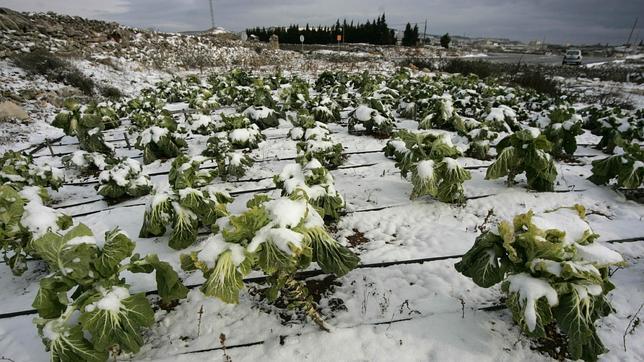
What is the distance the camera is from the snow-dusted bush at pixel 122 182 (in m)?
4.21

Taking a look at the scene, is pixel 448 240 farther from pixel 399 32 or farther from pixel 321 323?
pixel 399 32

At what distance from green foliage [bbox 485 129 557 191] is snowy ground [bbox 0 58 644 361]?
0.25m

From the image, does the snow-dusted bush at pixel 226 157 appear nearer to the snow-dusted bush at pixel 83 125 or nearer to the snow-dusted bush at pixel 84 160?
the snow-dusted bush at pixel 84 160

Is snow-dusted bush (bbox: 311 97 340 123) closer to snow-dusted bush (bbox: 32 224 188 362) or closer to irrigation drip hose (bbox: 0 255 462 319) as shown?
irrigation drip hose (bbox: 0 255 462 319)

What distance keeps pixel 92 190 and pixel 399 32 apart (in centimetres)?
5808

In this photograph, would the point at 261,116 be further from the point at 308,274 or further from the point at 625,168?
the point at 625,168

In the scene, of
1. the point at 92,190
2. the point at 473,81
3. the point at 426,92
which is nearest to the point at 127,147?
the point at 92,190

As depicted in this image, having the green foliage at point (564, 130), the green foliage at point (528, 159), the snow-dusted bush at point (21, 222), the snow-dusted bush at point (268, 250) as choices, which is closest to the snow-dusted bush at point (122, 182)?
the snow-dusted bush at point (21, 222)

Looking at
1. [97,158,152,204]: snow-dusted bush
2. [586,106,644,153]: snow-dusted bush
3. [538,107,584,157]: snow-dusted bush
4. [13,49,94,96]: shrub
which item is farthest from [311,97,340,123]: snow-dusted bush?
[13,49,94,96]: shrub

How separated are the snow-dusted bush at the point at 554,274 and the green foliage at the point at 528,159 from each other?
1.84 metres

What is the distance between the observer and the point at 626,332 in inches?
87.7

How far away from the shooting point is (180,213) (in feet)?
10.4

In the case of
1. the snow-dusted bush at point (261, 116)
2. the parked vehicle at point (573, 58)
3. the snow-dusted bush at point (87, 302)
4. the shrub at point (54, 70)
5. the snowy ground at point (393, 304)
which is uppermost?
the parked vehicle at point (573, 58)

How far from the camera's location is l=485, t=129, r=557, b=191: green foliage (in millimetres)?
3801
